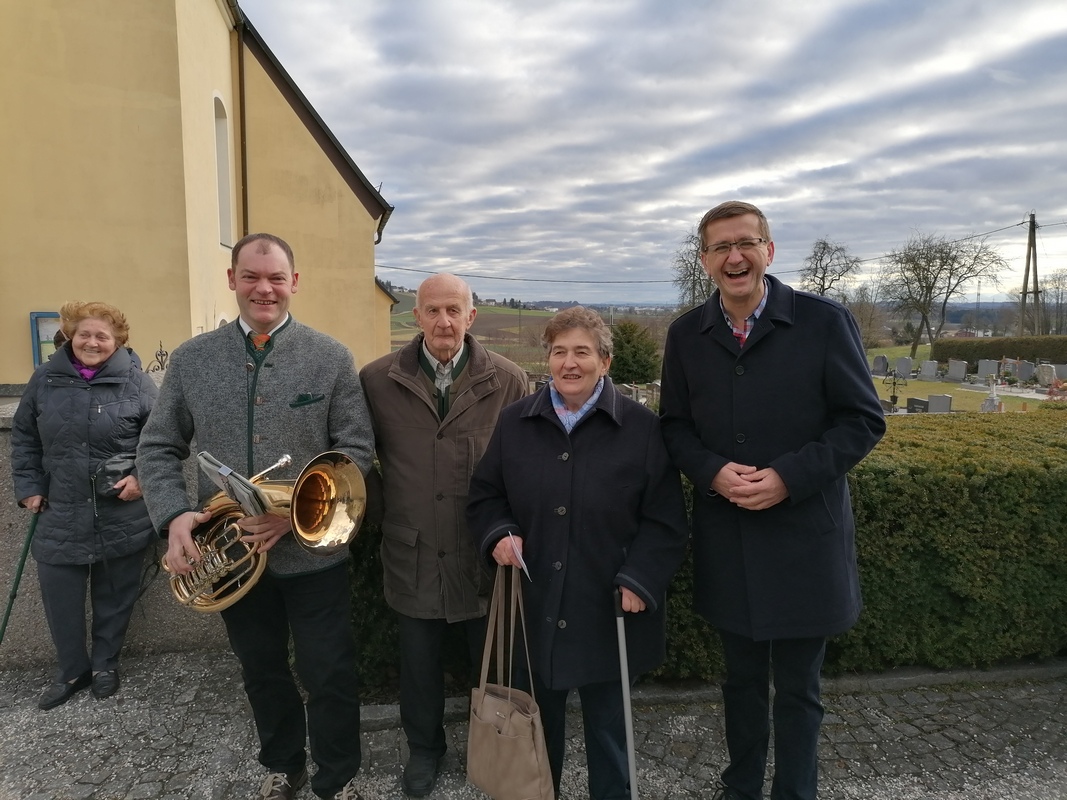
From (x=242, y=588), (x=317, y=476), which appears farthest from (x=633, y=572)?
(x=242, y=588)

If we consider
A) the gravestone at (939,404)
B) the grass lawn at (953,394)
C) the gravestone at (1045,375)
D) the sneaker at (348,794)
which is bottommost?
the sneaker at (348,794)

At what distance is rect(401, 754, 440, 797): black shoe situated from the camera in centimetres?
309

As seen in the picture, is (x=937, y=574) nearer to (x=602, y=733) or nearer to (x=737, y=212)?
(x=602, y=733)

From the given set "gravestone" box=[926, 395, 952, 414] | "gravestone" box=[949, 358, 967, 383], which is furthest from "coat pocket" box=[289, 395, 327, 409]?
"gravestone" box=[949, 358, 967, 383]

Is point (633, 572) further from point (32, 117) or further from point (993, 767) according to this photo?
point (32, 117)

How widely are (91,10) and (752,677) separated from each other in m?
10.3

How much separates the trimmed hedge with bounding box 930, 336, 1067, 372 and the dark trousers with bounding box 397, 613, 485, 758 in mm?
37209

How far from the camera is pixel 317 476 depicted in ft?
8.41

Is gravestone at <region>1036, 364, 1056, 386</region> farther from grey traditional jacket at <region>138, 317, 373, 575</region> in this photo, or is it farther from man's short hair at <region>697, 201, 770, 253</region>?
grey traditional jacket at <region>138, 317, 373, 575</region>

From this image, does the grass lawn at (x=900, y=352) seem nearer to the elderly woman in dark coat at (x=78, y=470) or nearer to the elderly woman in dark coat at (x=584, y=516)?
the elderly woman in dark coat at (x=584, y=516)

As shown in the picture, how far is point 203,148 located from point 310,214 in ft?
18.8

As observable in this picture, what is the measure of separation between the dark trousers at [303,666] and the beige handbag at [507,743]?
0.68 m

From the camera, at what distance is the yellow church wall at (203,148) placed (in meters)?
9.05

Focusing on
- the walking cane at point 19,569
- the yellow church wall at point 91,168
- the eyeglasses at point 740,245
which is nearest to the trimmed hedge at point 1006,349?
the yellow church wall at point 91,168
